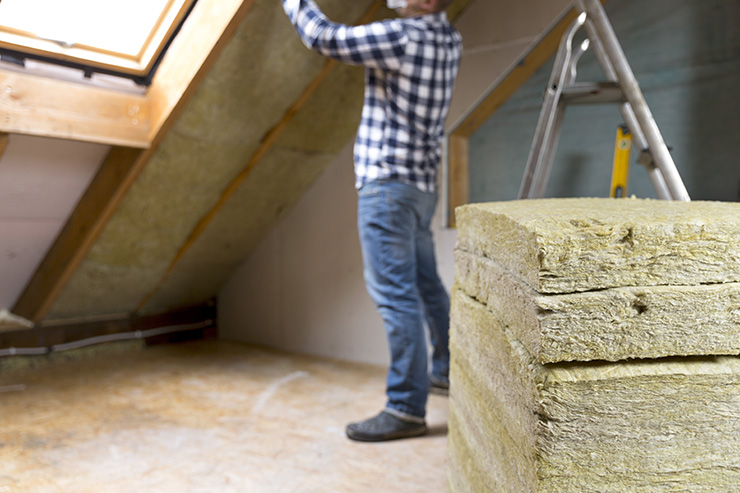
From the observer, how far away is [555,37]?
84.4 inches

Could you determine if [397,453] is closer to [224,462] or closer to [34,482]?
[224,462]

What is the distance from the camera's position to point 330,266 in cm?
288

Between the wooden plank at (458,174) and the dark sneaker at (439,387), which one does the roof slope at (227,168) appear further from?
the dark sneaker at (439,387)

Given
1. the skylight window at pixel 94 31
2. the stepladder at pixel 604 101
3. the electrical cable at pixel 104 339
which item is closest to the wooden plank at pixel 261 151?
the electrical cable at pixel 104 339

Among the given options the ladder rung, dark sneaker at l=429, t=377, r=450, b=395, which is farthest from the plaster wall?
the ladder rung

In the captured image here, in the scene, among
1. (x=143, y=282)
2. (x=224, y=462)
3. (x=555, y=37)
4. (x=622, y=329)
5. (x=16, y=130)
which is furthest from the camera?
(x=143, y=282)

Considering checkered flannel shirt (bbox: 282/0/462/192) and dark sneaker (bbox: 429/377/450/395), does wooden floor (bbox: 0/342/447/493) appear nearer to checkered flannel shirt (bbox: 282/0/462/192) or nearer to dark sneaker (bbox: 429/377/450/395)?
dark sneaker (bbox: 429/377/450/395)

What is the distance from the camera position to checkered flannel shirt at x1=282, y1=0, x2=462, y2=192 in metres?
1.70

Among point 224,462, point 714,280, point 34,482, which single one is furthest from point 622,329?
point 34,482

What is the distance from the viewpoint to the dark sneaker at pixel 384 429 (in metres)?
1.81

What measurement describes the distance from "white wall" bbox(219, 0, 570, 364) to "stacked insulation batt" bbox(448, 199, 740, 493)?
1.68m

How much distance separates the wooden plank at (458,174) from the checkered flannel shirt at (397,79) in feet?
1.74

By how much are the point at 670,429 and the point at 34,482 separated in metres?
1.52

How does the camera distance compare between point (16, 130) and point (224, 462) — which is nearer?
point (224, 462)
